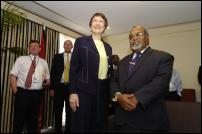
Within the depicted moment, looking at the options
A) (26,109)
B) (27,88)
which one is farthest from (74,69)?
(26,109)

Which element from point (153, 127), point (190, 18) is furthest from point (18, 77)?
point (190, 18)

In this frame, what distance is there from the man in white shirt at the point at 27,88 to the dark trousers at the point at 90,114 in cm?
163

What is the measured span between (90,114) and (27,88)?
5.73 ft

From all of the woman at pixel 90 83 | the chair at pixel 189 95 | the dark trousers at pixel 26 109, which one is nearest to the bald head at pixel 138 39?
the woman at pixel 90 83

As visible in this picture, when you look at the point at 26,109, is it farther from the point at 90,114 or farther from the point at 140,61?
the point at 140,61

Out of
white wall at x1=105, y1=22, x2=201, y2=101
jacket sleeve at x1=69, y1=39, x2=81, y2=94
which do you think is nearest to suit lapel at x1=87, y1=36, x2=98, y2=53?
jacket sleeve at x1=69, y1=39, x2=81, y2=94

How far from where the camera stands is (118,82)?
184cm

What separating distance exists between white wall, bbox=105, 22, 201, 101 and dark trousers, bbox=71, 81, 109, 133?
4.49 meters

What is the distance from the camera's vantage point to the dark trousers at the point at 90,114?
1.72 m

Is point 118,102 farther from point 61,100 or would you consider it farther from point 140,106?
point 61,100

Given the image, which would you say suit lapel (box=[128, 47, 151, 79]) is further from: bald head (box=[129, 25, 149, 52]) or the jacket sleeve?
the jacket sleeve

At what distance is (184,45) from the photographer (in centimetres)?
571

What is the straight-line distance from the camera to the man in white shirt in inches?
122

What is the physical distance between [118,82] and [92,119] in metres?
0.41
